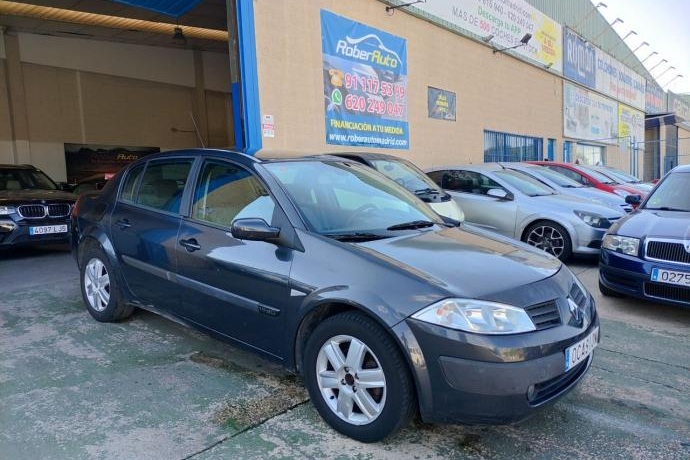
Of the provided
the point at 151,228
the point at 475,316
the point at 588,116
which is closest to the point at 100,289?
the point at 151,228

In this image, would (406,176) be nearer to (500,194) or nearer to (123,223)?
(500,194)

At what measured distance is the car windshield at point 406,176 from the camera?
23.6 ft

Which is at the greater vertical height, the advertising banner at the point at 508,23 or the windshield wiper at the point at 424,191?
the advertising banner at the point at 508,23

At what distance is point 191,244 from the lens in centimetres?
342

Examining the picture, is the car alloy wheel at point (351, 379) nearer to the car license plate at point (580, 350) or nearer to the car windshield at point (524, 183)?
the car license plate at point (580, 350)

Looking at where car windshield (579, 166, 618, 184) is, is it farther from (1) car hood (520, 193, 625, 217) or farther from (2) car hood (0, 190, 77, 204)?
(2) car hood (0, 190, 77, 204)

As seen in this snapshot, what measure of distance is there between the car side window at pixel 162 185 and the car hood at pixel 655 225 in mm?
3926

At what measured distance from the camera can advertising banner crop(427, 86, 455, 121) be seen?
43.1ft

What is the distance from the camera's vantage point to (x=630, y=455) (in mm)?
2498

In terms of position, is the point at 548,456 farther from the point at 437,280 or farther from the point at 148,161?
the point at 148,161

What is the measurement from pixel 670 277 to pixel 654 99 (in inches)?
1366

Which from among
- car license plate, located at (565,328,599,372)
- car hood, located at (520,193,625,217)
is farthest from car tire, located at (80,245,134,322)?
car hood, located at (520,193,625,217)

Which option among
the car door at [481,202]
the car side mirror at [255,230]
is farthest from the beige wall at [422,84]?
the car door at [481,202]

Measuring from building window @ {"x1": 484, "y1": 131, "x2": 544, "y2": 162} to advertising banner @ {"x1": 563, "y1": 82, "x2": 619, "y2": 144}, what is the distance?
277 centimetres
